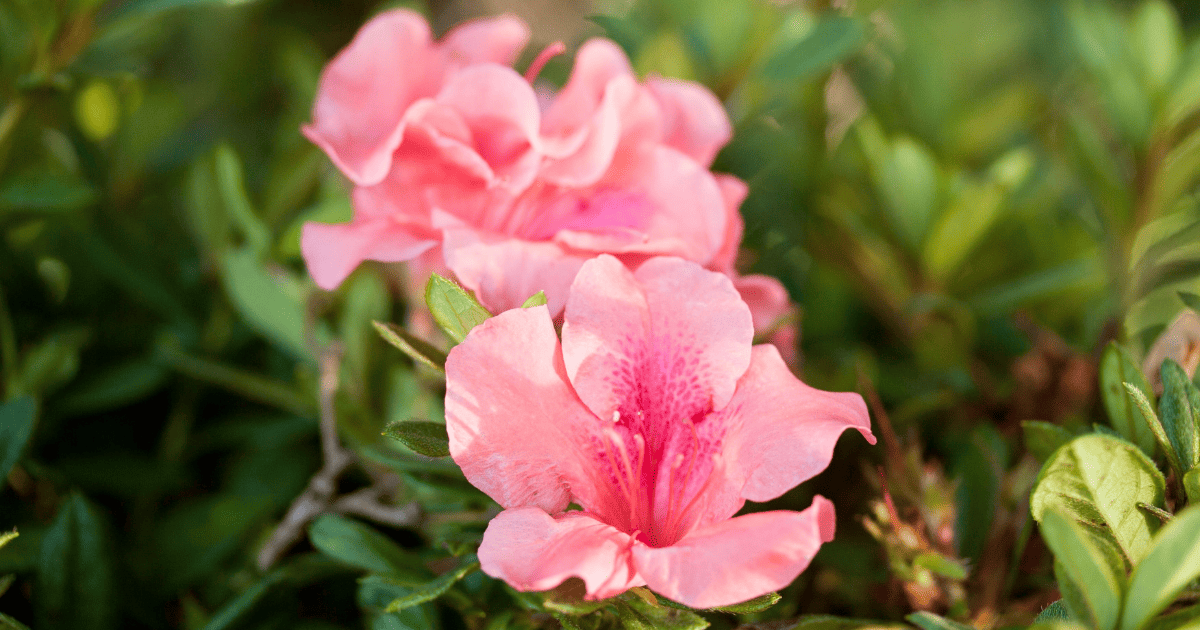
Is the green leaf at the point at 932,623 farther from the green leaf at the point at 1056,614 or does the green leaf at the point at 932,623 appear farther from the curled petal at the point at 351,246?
the curled petal at the point at 351,246

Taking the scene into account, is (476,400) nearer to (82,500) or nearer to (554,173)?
(554,173)

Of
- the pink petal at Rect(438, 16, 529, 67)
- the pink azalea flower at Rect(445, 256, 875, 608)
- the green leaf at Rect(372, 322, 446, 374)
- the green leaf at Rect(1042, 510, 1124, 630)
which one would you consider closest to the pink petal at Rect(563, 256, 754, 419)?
the pink azalea flower at Rect(445, 256, 875, 608)

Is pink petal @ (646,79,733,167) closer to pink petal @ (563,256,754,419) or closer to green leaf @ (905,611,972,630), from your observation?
pink petal @ (563,256,754,419)

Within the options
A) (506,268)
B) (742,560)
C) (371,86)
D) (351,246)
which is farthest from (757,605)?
(371,86)

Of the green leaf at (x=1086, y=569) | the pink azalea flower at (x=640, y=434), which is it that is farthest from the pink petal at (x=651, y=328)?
the green leaf at (x=1086, y=569)

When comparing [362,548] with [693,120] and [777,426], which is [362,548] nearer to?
[777,426]
